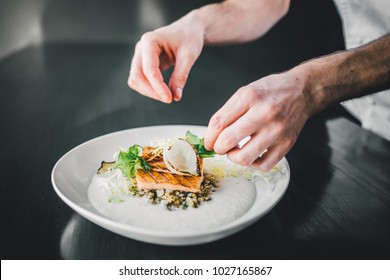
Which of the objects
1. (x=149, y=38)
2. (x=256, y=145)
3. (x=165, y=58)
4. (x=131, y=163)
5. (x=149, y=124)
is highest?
(x=149, y=38)

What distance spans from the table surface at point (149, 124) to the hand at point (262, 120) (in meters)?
0.20

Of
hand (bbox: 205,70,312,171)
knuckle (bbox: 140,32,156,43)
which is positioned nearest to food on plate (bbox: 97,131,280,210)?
hand (bbox: 205,70,312,171)

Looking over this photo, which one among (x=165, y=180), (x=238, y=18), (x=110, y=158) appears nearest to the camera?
(x=165, y=180)

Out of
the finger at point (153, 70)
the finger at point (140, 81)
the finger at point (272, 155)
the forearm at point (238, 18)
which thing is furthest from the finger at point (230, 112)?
the forearm at point (238, 18)

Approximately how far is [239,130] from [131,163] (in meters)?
0.40

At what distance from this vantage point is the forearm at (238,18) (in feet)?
6.34

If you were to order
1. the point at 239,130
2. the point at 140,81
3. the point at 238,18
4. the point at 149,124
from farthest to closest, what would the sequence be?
the point at 238,18 < the point at 149,124 < the point at 140,81 < the point at 239,130

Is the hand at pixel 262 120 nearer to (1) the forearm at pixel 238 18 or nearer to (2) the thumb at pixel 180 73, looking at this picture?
(2) the thumb at pixel 180 73

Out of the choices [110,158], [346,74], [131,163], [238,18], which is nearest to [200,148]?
[131,163]

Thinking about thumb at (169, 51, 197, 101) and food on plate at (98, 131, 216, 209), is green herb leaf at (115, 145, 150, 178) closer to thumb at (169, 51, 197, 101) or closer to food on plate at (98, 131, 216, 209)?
food on plate at (98, 131, 216, 209)

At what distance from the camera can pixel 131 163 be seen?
4.05ft

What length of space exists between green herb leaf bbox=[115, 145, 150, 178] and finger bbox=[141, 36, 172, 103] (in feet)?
0.91

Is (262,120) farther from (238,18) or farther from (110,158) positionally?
(238,18)
